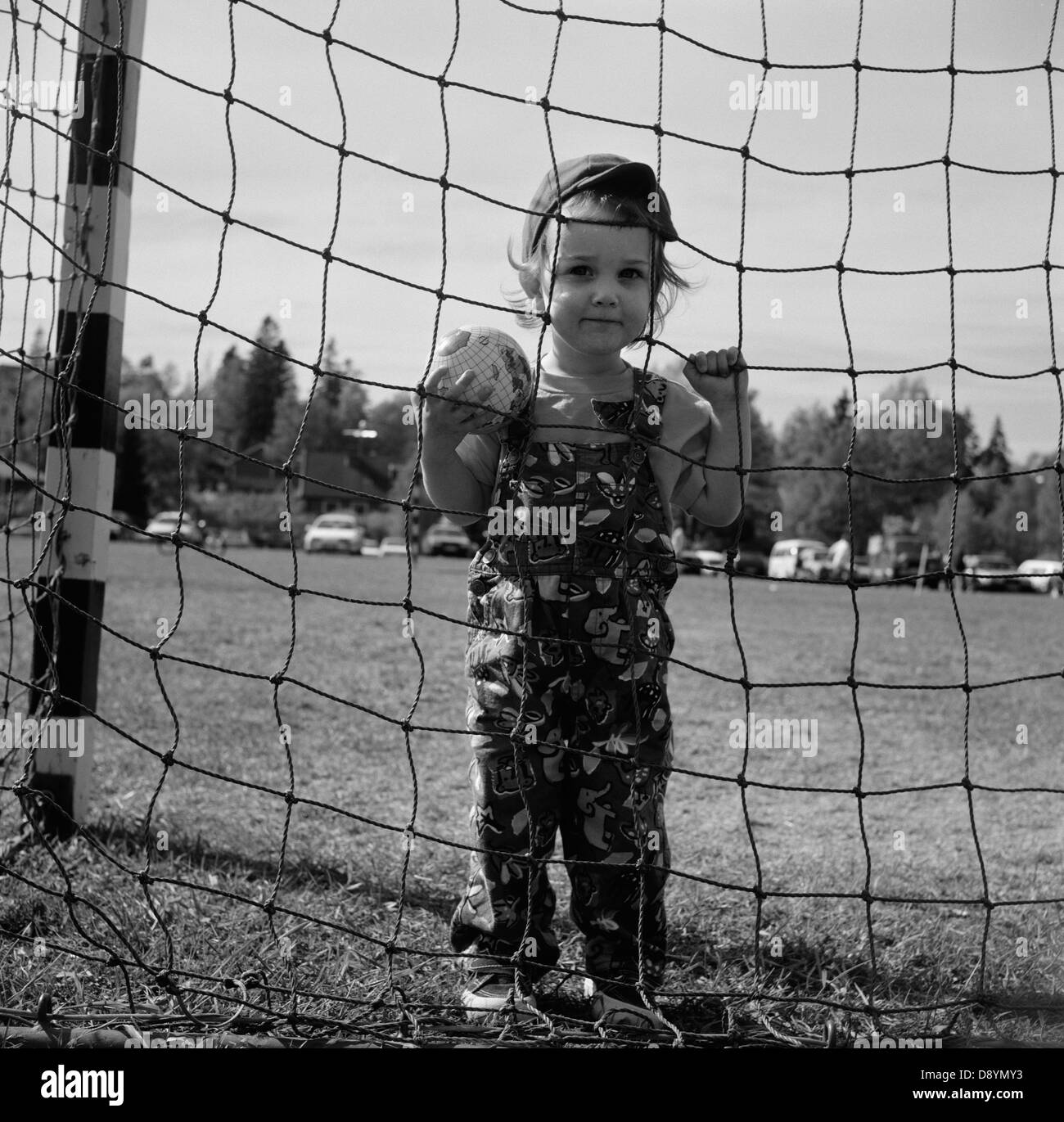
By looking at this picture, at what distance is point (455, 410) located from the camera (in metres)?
2.06

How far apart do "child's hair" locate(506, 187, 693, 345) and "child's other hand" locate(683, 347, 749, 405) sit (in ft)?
0.38

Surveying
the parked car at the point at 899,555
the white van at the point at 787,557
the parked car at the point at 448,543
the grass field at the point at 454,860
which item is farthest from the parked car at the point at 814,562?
the grass field at the point at 454,860

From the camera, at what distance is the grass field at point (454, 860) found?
207 centimetres

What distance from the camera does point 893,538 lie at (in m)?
36.3

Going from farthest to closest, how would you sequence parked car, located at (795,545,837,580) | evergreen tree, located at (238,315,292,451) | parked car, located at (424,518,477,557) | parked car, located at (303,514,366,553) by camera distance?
evergreen tree, located at (238,315,292,451) → parked car, located at (795,545,837,580) → parked car, located at (303,514,366,553) → parked car, located at (424,518,477,557)

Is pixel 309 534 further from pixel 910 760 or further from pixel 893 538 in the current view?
pixel 910 760

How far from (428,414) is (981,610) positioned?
16.1 metres

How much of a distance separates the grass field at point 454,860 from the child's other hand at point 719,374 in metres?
0.49

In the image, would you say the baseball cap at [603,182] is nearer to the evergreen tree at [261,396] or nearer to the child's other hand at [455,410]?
the child's other hand at [455,410]

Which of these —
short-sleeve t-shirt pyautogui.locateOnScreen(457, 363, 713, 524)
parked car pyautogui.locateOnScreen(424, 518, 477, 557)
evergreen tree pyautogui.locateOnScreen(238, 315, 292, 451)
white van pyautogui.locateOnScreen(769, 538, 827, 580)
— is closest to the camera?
short-sleeve t-shirt pyautogui.locateOnScreen(457, 363, 713, 524)

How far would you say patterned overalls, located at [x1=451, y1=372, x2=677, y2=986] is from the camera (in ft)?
6.81

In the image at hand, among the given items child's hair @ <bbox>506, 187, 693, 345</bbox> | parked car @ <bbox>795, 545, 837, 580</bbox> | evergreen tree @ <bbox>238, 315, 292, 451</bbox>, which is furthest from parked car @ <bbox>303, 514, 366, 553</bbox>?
evergreen tree @ <bbox>238, 315, 292, 451</bbox>

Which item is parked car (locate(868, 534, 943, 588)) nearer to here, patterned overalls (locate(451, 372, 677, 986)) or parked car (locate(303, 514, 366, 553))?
parked car (locate(303, 514, 366, 553))
